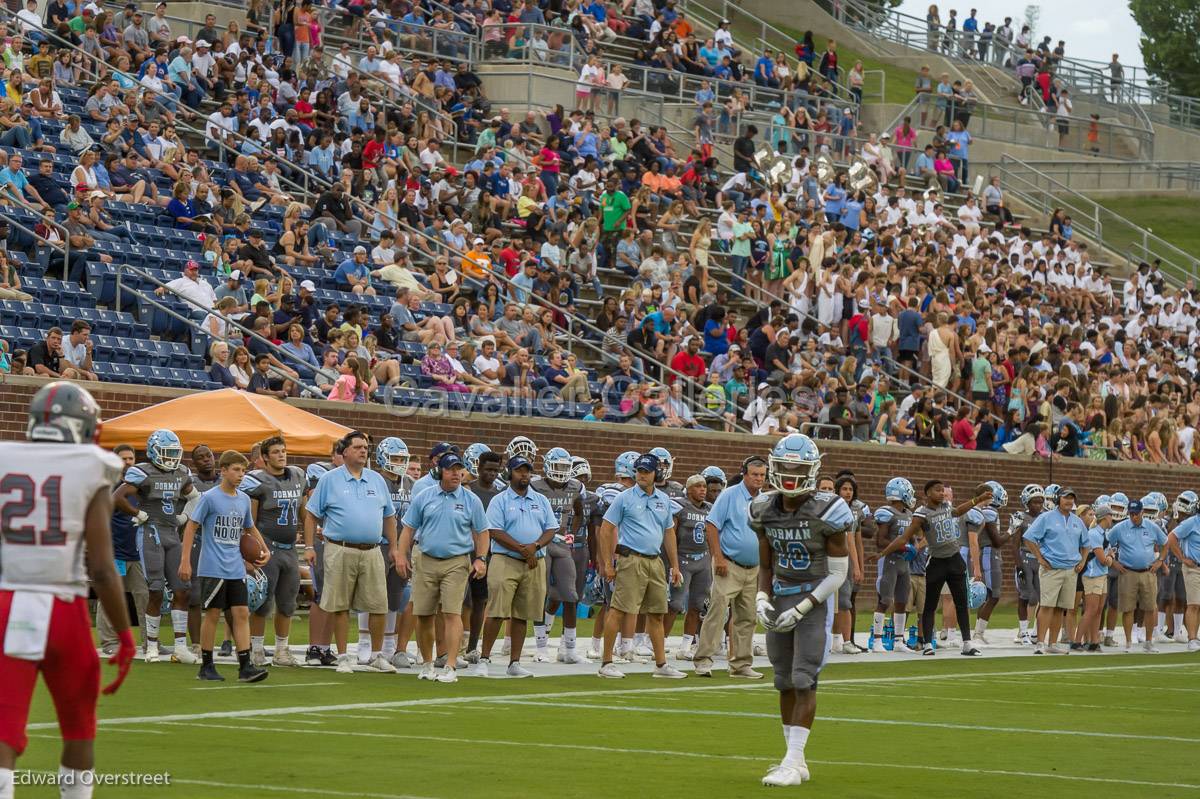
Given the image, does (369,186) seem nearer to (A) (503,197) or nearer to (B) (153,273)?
(A) (503,197)

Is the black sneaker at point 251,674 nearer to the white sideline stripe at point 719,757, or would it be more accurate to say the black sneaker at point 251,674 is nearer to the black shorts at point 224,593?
the black shorts at point 224,593

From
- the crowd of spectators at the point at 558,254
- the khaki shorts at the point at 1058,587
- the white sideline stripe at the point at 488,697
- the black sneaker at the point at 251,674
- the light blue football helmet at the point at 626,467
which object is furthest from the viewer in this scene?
the crowd of spectators at the point at 558,254

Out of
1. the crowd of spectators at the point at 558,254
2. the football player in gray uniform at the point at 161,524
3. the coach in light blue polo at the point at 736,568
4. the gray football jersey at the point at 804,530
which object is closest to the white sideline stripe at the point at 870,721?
the coach in light blue polo at the point at 736,568

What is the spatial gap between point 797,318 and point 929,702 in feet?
49.2

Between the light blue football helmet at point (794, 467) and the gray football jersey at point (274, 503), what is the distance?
658 centimetres

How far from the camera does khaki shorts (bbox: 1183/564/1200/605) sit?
2297 cm

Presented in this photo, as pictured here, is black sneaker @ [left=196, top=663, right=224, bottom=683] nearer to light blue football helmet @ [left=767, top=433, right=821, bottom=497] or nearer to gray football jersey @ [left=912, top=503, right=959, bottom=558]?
light blue football helmet @ [left=767, top=433, right=821, bottom=497]

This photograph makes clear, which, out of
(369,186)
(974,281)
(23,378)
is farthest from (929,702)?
(974,281)

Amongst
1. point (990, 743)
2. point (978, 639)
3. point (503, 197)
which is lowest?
point (978, 639)

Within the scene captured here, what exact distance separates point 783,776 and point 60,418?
15.5ft

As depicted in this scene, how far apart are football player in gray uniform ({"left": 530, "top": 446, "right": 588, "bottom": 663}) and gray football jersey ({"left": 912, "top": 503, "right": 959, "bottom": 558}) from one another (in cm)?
394

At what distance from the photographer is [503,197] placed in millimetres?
29484

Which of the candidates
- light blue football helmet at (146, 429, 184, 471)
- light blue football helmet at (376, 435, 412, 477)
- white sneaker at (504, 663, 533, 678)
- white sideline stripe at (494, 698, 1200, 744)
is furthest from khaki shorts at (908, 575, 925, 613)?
light blue football helmet at (146, 429, 184, 471)

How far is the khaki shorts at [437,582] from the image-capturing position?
51.1ft
